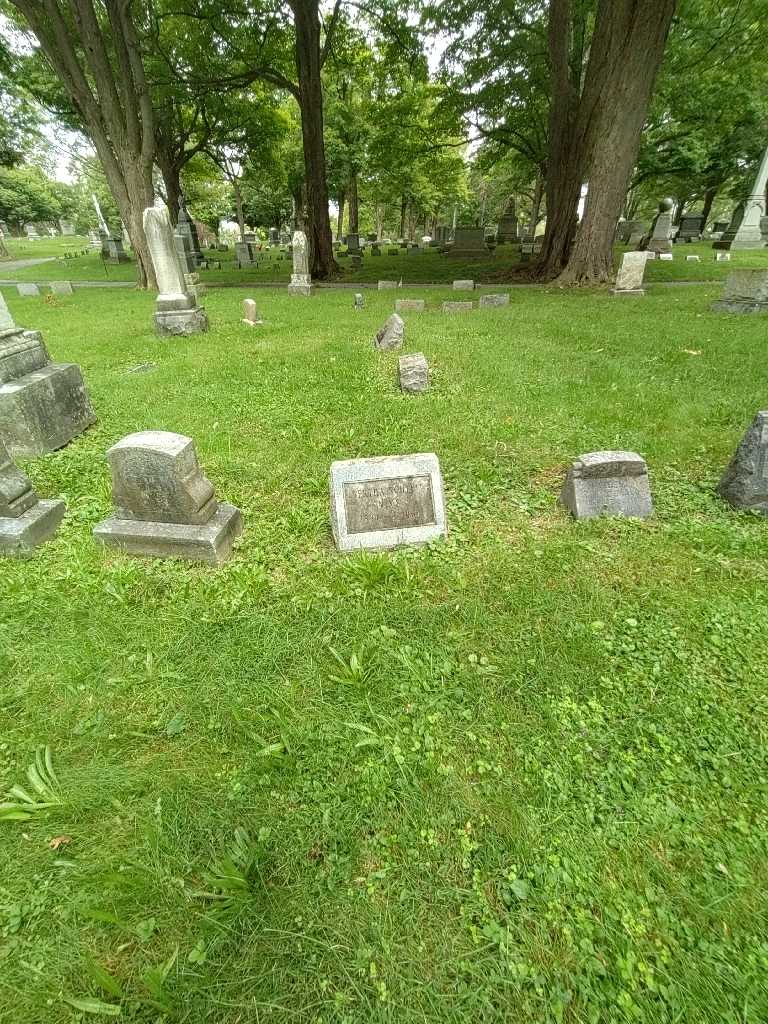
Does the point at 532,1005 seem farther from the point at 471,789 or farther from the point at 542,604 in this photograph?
the point at 542,604

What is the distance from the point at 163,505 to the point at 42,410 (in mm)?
2752

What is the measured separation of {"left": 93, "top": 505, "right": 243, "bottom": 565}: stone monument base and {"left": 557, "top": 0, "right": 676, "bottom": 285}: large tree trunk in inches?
523

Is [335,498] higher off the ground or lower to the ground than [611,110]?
lower

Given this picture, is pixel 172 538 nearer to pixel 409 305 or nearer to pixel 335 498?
pixel 335 498

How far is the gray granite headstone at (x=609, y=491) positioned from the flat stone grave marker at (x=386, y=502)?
1.10m

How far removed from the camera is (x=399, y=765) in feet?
6.50

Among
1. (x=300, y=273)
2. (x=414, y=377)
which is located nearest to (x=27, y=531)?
(x=414, y=377)

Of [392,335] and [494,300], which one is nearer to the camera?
[392,335]

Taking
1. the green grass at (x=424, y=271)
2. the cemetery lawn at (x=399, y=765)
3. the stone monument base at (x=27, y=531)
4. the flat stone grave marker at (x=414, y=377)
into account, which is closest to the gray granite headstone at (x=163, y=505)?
the cemetery lawn at (x=399, y=765)

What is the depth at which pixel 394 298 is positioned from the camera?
13.0 meters

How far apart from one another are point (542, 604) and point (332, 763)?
1493mm

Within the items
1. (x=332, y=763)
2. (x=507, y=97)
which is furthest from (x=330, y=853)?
(x=507, y=97)

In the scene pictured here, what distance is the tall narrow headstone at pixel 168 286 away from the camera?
8.52m

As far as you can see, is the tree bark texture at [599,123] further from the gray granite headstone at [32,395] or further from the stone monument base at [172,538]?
the stone monument base at [172,538]
